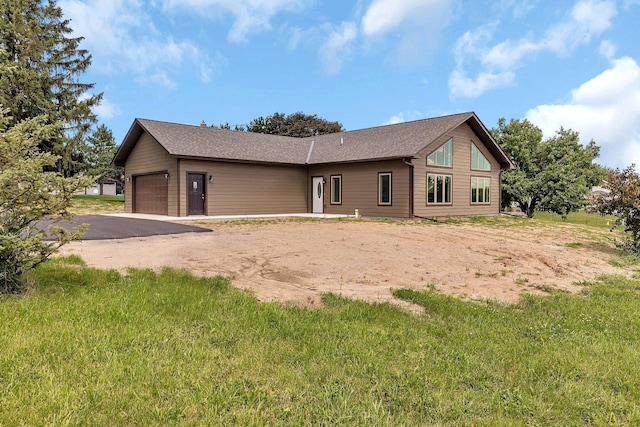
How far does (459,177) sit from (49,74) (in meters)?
31.0

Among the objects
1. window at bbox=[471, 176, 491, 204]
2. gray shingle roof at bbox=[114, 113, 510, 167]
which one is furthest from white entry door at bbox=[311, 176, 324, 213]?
window at bbox=[471, 176, 491, 204]

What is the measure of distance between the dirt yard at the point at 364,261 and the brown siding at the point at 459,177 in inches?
280

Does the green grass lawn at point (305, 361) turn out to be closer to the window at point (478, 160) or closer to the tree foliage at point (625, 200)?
the tree foliage at point (625, 200)

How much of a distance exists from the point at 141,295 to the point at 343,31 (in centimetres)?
1779

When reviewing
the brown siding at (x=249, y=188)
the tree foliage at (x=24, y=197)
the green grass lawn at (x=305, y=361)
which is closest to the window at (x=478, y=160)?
the brown siding at (x=249, y=188)

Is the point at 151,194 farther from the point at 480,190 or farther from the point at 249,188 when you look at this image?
the point at 480,190

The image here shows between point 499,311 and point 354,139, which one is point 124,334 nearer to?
point 499,311

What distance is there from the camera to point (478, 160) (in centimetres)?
2172

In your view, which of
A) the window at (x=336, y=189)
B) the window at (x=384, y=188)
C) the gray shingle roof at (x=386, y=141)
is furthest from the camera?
the window at (x=336, y=189)

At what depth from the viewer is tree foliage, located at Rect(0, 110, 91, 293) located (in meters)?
4.19

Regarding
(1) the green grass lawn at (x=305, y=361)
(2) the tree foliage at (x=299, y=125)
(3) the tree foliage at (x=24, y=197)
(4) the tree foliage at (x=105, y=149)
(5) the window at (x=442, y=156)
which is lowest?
(1) the green grass lawn at (x=305, y=361)

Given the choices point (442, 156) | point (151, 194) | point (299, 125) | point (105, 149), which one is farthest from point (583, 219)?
point (105, 149)

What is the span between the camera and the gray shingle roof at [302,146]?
1853 cm

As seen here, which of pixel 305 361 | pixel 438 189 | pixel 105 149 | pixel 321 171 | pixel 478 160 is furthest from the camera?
pixel 105 149
